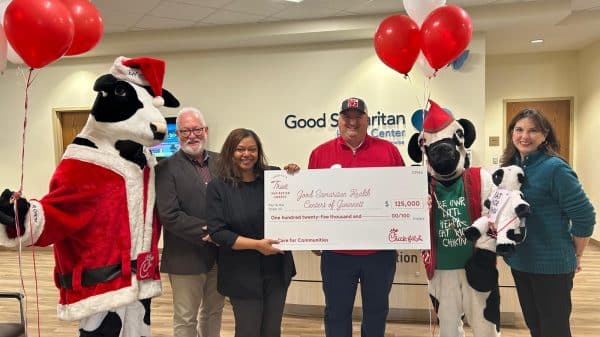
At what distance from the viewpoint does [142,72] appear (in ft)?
5.85

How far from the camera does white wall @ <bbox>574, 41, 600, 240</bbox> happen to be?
573cm

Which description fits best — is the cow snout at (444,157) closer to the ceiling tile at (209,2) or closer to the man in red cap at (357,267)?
the man in red cap at (357,267)

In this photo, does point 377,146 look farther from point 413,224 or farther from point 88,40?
point 88,40

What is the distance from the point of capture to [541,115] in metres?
1.88

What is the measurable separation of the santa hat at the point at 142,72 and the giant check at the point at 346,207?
0.62 m

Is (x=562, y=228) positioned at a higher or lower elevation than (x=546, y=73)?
lower

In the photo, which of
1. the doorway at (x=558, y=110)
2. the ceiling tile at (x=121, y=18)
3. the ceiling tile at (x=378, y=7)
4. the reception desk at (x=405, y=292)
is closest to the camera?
the reception desk at (x=405, y=292)

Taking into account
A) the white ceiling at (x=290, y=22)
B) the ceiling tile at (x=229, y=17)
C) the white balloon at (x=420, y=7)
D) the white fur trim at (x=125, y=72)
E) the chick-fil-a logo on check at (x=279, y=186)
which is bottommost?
the chick-fil-a logo on check at (x=279, y=186)

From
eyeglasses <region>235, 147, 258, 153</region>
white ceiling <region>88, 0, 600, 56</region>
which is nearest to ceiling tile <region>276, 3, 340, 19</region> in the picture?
white ceiling <region>88, 0, 600, 56</region>

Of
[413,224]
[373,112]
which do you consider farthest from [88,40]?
[373,112]

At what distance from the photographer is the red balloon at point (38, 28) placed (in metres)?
1.51

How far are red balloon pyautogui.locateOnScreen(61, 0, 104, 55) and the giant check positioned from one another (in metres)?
1.08

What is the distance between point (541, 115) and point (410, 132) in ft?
11.2

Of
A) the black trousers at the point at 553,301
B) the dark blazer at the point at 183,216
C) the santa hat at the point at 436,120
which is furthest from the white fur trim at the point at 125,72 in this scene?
the black trousers at the point at 553,301
